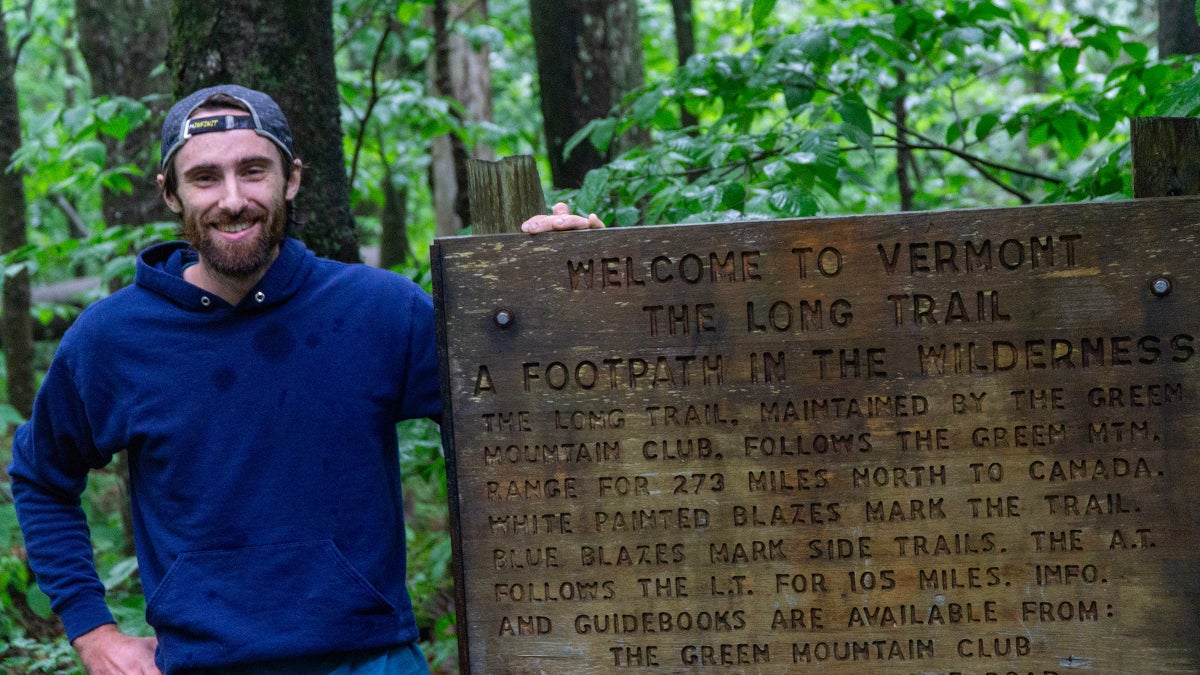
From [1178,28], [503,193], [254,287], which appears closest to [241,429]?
[254,287]

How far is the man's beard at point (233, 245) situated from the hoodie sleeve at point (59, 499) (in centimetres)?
48

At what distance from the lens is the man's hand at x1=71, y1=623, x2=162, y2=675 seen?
255 cm

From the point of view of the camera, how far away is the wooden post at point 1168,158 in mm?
2359

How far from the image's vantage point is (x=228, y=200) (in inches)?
96.2

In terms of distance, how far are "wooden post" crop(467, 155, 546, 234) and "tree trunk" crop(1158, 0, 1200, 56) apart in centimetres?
348

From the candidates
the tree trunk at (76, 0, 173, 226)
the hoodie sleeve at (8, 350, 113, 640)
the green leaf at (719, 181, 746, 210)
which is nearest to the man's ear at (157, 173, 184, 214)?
the hoodie sleeve at (8, 350, 113, 640)

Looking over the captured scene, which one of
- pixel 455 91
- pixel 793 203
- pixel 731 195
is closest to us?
pixel 793 203

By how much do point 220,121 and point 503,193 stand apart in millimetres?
700

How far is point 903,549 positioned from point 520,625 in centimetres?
90

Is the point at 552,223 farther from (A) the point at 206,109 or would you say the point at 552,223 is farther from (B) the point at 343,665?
(B) the point at 343,665

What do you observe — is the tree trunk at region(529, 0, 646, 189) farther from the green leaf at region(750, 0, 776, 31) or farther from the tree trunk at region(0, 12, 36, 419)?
the tree trunk at region(0, 12, 36, 419)

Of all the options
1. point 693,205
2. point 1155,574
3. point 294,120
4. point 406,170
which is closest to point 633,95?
point 693,205

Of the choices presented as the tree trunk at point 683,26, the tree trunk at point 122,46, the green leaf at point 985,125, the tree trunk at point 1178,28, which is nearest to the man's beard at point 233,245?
the green leaf at point 985,125

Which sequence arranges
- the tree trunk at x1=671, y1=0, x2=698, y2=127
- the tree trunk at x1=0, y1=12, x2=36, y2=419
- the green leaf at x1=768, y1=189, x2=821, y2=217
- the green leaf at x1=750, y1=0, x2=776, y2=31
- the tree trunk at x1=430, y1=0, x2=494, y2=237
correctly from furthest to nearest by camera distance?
the tree trunk at x1=430, y1=0, x2=494, y2=237 → the tree trunk at x1=671, y1=0, x2=698, y2=127 → the tree trunk at x1=0, y1=12, x2=36, y2=419 → the green leaf at x1=750, y1=0, x2=776, y2=31 → the green leaf at x1=768, y1=189, x2=821, y2=217
